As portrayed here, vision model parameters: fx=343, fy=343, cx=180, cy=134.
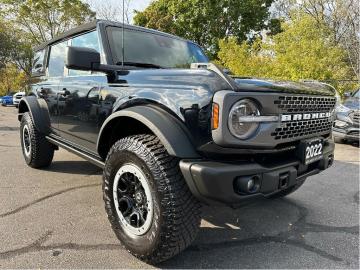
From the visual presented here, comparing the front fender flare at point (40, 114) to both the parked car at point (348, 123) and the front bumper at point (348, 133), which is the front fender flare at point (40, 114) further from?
the parked car at point (348, 123)

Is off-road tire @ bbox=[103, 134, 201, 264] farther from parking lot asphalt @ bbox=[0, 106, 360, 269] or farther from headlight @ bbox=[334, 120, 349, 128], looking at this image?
headlight @ bbox=[334, 120, 349, 128]

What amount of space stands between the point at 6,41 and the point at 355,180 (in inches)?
1263

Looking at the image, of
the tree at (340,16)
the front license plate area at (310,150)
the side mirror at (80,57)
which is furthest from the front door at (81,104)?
the tree at (340,16)

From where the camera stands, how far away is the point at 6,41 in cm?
3012

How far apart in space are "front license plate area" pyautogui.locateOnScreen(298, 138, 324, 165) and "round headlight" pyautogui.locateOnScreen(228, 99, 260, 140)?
0.56 metres

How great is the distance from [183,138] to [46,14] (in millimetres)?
27794

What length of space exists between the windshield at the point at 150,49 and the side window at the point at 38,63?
6.80ft

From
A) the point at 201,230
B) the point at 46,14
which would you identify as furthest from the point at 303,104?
the point at 46,14

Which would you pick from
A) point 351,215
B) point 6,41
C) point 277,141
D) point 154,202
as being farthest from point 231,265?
point 6,41

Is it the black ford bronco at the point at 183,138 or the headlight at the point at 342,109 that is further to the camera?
the headlight at the point at 342,109

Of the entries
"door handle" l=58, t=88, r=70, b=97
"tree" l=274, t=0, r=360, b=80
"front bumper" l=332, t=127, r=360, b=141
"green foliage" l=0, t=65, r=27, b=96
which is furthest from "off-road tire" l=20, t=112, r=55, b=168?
"green foliage" l=0, t=65, r=27, b=96

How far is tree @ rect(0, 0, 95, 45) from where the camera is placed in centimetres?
2603

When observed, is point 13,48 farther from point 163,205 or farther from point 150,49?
point 163,205

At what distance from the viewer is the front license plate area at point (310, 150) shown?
→ 254 centimetres
